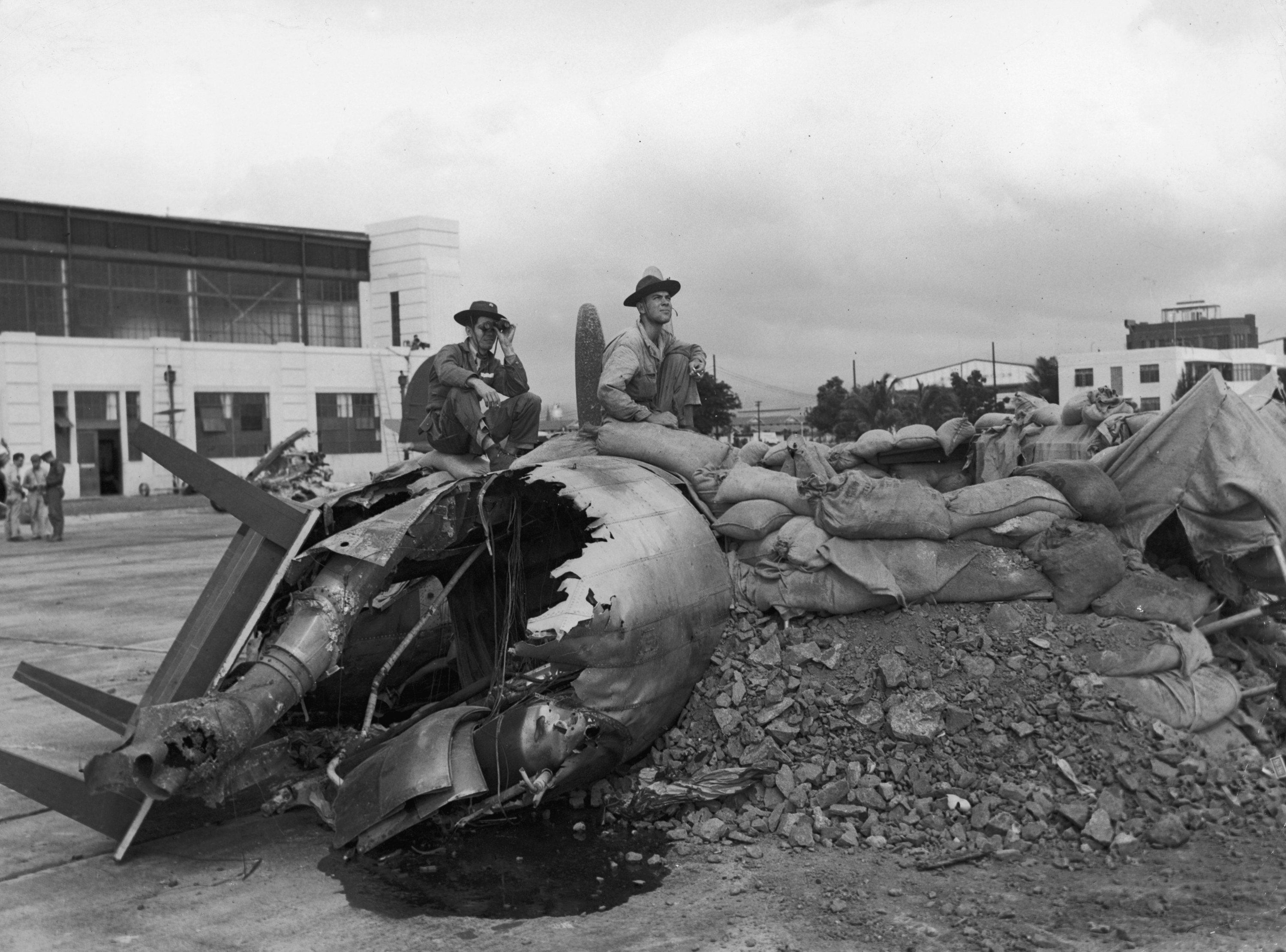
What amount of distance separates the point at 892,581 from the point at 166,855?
12.6 feet

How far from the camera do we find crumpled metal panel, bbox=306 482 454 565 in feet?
19.4

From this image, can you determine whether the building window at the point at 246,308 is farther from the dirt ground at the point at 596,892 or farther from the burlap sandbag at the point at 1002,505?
the burlap sandbag at the point at 1002,505

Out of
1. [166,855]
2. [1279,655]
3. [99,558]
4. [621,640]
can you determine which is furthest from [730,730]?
[99,558]

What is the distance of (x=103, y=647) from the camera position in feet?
38.6

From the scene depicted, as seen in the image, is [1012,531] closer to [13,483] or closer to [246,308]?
[13,483]

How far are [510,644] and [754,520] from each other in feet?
5.32

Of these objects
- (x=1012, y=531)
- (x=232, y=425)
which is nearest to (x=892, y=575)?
(x=1012, y=531)

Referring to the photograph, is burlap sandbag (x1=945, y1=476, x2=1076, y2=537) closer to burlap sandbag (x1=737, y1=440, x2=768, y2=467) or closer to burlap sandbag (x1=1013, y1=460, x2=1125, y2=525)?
burlap sandbag (x1=1013, y1=460, x2=1125, y2=525)

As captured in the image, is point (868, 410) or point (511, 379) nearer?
point (511, 379)

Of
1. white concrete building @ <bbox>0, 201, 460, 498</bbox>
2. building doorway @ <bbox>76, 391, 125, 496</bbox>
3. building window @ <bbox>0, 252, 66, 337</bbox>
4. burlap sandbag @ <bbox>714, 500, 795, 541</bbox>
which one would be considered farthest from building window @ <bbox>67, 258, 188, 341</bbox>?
burlap sandbag @ <bbox>714, 500, 795, 541</bbox>

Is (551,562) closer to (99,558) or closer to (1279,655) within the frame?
(1279,655)

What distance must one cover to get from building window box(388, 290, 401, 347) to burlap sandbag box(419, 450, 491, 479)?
125 ft

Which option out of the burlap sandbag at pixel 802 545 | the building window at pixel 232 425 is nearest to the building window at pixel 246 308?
the building window at pixel 232 425

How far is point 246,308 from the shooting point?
4341 centimetres
